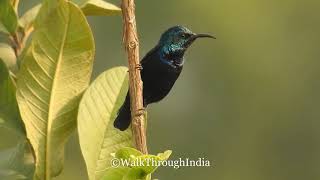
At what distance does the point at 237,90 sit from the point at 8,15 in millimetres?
20885

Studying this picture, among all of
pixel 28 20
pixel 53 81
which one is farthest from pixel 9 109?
pixel 28 20

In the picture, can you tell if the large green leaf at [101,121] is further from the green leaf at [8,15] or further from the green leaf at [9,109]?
the green leaf at [8,15]

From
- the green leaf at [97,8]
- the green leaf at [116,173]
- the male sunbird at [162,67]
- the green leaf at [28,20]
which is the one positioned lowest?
the green leaf at [116,173]

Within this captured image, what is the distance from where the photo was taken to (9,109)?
288cm

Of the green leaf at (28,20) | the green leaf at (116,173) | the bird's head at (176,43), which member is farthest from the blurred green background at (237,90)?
the green leaf at (116,173)

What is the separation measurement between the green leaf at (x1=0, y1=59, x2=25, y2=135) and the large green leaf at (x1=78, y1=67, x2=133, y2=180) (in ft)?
0.63

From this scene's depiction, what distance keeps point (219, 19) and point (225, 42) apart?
78 centimetres

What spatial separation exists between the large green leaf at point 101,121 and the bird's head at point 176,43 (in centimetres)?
35

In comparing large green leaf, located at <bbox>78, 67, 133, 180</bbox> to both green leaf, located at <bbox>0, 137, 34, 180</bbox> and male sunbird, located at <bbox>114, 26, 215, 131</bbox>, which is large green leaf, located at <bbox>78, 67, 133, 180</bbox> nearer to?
male sunbird, located at <bbox>114, 26, 215, 131</bbox>

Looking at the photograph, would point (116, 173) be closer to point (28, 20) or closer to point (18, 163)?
point (18, 163)

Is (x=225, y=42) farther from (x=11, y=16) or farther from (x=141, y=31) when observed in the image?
(x=11, y=16)

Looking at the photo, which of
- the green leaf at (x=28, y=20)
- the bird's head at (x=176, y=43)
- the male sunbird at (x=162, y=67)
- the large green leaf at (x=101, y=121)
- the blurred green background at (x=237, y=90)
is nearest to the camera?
the large green leaf at (x=101, y=121)

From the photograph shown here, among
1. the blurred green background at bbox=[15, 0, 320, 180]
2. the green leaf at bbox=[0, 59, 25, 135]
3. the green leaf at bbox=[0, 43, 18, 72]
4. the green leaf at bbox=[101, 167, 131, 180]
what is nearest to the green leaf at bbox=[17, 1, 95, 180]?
the green leaf at bbox=[0, 59, 25, 135]

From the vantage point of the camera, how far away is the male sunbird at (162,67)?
9.56 ft
